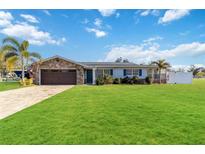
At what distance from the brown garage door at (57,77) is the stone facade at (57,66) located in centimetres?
59

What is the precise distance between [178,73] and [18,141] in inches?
1115

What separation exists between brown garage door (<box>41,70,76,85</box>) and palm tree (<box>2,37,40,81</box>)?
9.29 feet

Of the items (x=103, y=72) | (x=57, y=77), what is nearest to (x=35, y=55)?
(x=57, y=77)

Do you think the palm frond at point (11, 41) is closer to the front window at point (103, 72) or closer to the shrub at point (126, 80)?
the front window at point (103, 72)

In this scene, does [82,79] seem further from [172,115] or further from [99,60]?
[172,115]

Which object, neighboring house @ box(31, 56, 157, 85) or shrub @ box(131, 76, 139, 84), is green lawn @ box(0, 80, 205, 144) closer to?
neighboring house @ box(31, 56, 157, 85)

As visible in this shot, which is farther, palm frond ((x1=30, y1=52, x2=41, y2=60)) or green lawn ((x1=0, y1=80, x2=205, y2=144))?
palm frond ((x1=30, y1=52, x2=41, y2=60))

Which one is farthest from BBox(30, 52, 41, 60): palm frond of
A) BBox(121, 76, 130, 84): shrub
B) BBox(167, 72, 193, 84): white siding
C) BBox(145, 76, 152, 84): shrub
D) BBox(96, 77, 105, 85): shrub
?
BBox(167, 72, 193, 84): white siding

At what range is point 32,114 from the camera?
6.60 meters

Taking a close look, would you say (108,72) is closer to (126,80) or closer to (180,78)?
(126,80)

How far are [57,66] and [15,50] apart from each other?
17.6 ft

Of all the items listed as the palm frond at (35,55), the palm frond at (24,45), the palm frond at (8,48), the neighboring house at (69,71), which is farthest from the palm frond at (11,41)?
the neighboring house at (69,71)

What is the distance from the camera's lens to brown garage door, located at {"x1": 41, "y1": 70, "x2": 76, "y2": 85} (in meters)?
23.9
